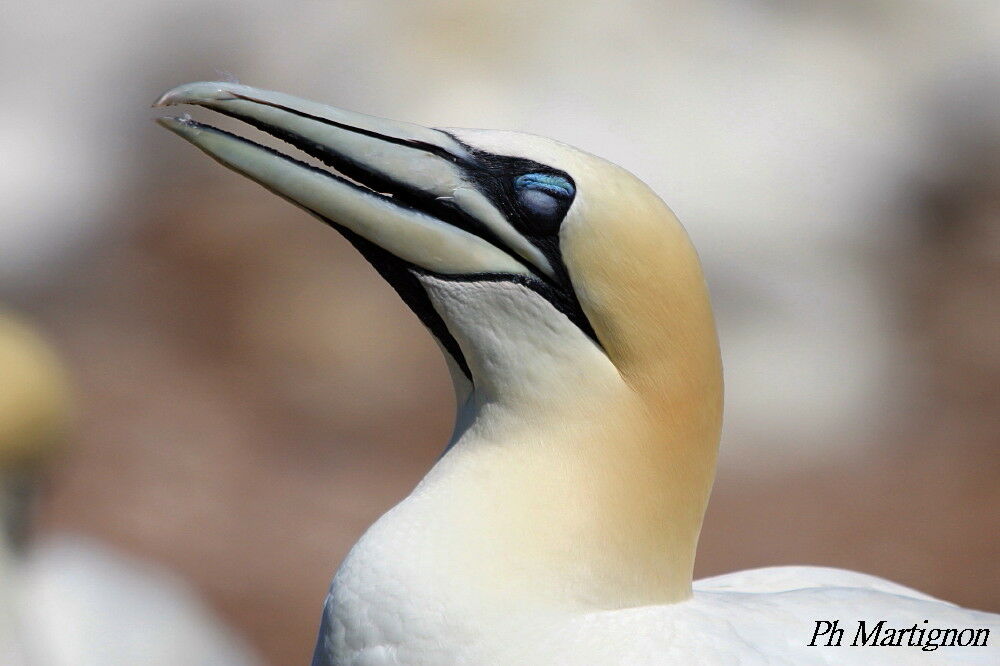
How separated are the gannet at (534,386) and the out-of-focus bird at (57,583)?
2.90m

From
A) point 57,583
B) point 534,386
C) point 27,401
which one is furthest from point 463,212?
point 57,583

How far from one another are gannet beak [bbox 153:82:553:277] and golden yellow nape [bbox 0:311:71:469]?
3113 mm

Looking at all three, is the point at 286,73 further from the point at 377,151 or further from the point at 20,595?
the point at 377,151

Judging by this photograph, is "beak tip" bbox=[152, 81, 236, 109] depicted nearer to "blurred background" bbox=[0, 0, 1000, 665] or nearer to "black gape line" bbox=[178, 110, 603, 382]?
"black gape line" bbox=[178, 110, 603, 382]

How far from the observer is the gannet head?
213 cm

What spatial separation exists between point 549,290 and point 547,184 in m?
0.18

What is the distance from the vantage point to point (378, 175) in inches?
86.8

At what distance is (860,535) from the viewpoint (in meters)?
7.92

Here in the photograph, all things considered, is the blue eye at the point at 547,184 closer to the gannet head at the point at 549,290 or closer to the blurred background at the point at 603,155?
the gannet head at the point at 549,290

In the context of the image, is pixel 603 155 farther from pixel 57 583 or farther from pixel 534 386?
pixel 534 386

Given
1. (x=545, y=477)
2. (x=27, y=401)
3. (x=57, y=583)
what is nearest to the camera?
(x=545, y=477)

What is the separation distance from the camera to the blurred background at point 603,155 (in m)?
8.55

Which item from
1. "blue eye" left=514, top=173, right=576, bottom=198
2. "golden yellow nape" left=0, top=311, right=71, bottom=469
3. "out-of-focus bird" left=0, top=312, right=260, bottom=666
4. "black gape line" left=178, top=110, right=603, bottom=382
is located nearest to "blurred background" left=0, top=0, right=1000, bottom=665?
"out-of-focus bird" left=0, top=312, right=260, bottom=666

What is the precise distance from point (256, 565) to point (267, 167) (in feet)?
19.1
